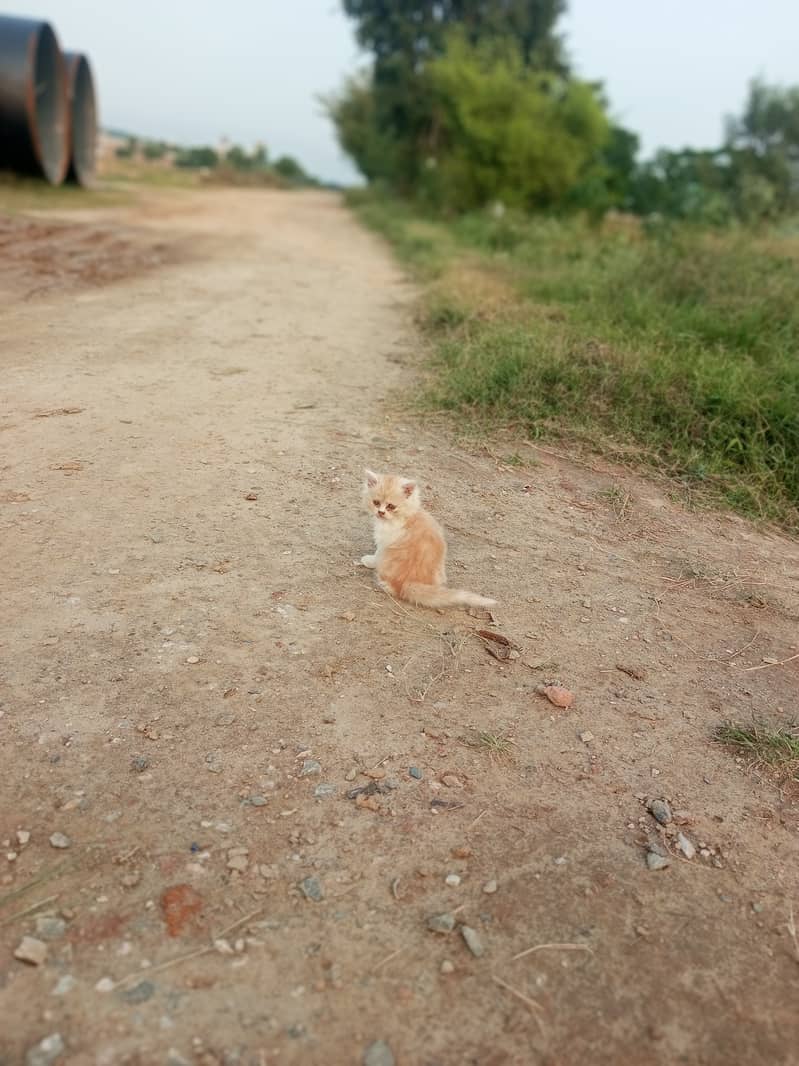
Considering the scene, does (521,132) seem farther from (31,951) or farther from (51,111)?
(31,951)

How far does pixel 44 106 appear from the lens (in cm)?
1584

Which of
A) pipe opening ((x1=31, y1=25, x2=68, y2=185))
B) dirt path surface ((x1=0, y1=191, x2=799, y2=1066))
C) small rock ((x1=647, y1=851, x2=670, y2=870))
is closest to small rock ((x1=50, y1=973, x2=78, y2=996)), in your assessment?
dirt path surface ((x1=0, y1=191, x2=799, y2=1066))

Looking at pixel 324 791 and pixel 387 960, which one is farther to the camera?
pixel 324 791

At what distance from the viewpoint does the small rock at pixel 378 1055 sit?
5.36 feet

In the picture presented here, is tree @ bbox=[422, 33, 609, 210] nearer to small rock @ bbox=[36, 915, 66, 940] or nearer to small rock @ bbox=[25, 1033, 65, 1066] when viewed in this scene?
small rock @ bbox=[36, 915, 66, 940]

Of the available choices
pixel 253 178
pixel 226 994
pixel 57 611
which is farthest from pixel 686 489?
pixel 253 178

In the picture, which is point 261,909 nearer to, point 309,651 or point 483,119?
point 309,651

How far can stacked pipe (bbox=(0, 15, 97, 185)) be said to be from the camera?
13.3 metres

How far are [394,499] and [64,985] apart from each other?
2.11m

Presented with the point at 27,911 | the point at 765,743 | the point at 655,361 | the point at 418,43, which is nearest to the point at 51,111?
the point at 418,43

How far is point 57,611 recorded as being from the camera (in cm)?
290

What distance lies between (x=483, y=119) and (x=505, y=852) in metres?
18.5

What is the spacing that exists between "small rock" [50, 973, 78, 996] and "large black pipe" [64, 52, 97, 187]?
1767 cm

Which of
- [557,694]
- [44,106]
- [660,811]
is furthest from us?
[44,106]
